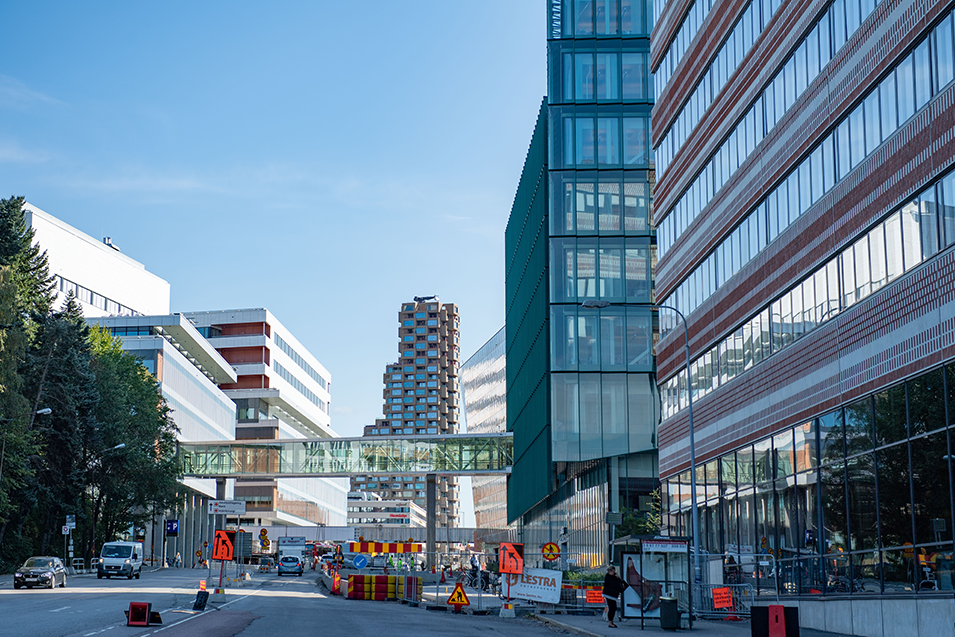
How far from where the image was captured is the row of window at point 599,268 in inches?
2370

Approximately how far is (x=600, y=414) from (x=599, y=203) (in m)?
11.3

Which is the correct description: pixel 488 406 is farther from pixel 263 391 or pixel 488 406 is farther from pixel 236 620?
pixel 236 620

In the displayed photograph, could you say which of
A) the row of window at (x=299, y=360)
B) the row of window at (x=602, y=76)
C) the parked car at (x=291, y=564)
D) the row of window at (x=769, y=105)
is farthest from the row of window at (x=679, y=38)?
the row of window at (x=299, y=360)

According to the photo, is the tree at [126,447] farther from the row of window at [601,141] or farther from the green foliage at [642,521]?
the green foliage at [642,521]

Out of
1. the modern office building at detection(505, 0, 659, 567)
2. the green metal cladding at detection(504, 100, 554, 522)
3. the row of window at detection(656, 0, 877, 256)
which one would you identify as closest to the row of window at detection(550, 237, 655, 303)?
the modern office building at detection(505, 0, 659, 567)

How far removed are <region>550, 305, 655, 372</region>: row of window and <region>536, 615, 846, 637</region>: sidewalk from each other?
88.7ft

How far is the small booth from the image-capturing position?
29.2 m

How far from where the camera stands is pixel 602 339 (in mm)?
59500

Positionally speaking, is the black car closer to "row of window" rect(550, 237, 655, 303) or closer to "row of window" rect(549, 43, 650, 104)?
"row of window" rect(550, 237, 655, 303)

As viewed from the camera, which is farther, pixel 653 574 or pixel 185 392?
pixel 185 392

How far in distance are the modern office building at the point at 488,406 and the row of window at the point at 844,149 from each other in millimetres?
71979

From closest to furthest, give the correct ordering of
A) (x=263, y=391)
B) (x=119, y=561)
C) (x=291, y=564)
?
(x=119, y=561)
(x=291, y=564)
(x=263, y=391)

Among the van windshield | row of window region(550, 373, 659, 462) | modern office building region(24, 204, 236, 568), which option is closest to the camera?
row of window region(550, 373, 659, 462)

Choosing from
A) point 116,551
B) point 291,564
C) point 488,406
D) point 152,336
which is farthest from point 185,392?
point 116,551
